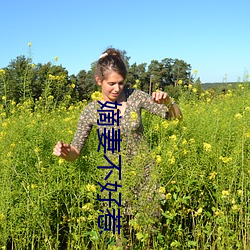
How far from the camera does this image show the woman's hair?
229cm

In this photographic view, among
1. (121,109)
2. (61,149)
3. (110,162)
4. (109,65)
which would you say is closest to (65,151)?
(61,149)

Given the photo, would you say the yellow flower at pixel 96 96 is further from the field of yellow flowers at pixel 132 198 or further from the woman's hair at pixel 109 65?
the field of yellow flowers at pixel 132 198

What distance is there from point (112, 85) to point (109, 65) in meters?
0.12

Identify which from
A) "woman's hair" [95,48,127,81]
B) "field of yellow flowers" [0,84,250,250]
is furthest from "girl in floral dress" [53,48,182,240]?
"field of yellow flowers" [0,84,250,250]

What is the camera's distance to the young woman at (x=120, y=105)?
227cm

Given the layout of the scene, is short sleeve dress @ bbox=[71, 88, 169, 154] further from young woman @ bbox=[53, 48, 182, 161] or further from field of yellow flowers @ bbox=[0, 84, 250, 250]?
field of yellow flowers @ bbox=[0, 84, 250, 250]

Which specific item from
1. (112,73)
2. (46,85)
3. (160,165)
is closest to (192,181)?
(160,165)

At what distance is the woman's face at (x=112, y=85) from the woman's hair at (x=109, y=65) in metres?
0.02

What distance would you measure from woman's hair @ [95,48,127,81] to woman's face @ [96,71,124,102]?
0.02m

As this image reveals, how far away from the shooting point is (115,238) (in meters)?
2.03

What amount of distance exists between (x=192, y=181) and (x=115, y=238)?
1.99 feet

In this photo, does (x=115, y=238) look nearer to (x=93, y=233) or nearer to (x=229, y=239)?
(x=93, y=233)

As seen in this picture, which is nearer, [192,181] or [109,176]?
[109,176]

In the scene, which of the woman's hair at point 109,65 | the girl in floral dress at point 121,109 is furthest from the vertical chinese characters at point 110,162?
the woman's hair at point 109,65
